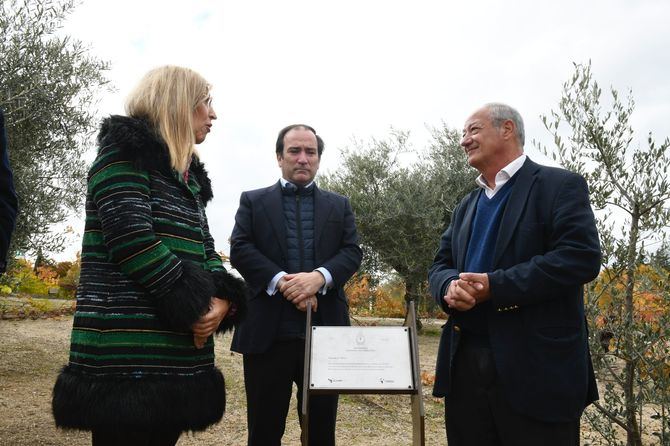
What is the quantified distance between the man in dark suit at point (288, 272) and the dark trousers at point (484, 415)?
1.00 metres

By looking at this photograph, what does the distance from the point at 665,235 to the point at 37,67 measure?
6.70 m

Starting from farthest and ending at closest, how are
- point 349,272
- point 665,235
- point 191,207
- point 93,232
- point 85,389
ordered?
1. point 665,235
2. point 349,272
3. point 191,207
4. point 93,232
5. point 85,389

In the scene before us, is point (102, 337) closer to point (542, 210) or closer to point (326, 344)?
point (326, 344)

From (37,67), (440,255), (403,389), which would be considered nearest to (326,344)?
(403,389)

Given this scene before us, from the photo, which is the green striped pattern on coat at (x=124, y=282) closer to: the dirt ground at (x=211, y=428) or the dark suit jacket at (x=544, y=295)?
the dark suit jacket at (x=544, y=295)

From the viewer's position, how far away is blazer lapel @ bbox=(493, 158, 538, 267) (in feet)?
9.50

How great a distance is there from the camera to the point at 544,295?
2.68m

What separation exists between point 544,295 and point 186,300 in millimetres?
1724

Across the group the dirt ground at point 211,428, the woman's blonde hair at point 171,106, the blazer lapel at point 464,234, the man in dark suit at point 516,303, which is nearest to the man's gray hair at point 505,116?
the man in dark suit at point 516,303

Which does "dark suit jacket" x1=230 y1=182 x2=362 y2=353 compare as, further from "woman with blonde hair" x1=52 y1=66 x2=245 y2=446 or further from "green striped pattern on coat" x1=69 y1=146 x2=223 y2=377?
"green striped pattern on coat" x1=69 y1=146 x2=223 y2=377

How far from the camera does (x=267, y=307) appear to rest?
3707 millimetres

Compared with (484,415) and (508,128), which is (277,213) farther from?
(484,415)

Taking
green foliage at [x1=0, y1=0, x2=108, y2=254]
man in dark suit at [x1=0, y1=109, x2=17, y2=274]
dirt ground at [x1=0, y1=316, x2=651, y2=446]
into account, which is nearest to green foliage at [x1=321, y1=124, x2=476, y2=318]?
dirt ground at [x1=0, y1=316, x2=651, y2=446]

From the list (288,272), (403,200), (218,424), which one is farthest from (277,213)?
(403,200)
